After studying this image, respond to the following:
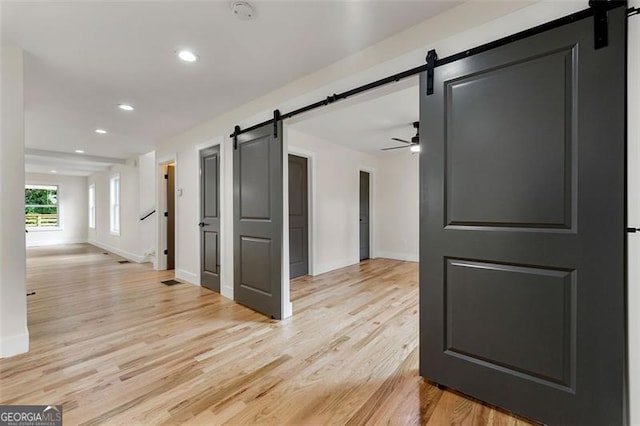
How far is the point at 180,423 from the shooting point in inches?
59.2

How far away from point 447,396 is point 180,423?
1.54 meters

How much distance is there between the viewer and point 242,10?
1796 millimetres

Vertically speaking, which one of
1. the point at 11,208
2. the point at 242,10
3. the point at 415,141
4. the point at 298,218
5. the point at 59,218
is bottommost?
the point at 59,218

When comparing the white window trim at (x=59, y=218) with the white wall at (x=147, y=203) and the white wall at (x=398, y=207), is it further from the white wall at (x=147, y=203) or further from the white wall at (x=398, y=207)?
the white wall at (x=398, y=207)

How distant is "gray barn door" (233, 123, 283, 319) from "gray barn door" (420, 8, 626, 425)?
1544mm

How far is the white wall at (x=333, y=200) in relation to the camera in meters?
4.98

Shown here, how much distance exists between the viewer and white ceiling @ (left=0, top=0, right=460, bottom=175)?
5.92ft

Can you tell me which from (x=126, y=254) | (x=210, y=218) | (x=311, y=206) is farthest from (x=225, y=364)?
(x=126, y=254)

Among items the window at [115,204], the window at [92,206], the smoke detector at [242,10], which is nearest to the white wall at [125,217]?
the window at [115,204]

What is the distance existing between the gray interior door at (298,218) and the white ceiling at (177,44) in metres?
1.60

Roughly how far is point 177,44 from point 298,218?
312 cm

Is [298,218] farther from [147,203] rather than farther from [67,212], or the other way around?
[67,212]

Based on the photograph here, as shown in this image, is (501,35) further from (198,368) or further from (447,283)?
(198,368)

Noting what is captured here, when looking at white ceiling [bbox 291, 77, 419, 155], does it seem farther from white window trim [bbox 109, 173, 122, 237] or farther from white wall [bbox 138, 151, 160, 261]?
white window trim [bbox 109, 173, 122, 237]
